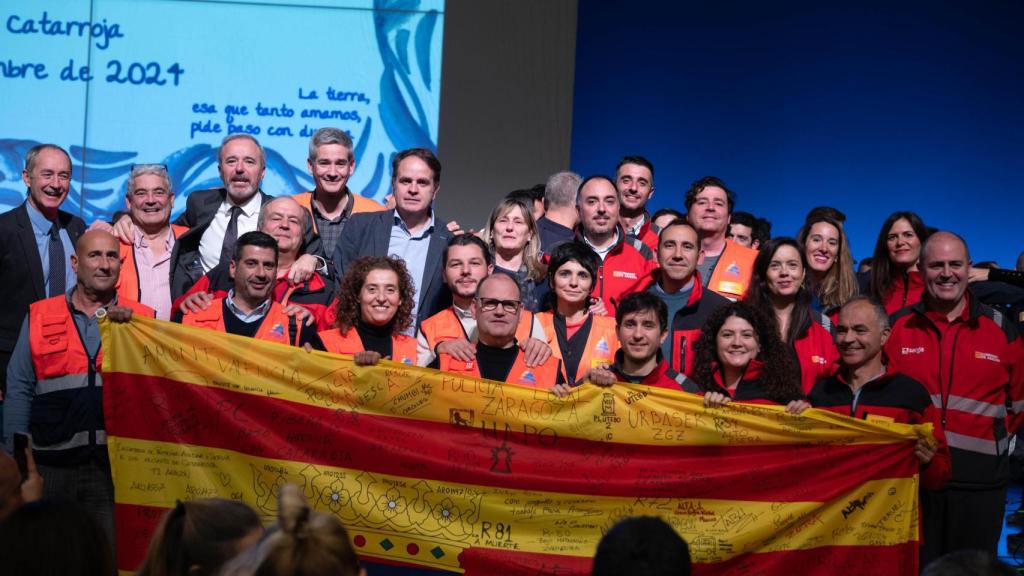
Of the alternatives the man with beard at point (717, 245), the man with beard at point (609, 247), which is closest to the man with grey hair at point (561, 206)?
the man with beard at point (609, 247)

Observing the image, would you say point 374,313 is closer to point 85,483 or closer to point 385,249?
point 385,249

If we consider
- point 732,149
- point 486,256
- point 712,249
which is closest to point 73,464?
point 486,256

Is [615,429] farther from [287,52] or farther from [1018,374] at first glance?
[287,52]

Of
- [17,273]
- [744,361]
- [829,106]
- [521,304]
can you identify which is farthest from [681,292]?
[829,106]

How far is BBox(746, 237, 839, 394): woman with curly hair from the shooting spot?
5238mm

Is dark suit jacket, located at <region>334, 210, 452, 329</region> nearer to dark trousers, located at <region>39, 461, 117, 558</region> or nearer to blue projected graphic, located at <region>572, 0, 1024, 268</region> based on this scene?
dark trousers, located at <region>39, 461, 117, 558</region>

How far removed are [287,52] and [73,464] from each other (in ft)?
14.8

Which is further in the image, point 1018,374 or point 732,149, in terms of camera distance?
point 732,149

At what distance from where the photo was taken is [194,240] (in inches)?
233

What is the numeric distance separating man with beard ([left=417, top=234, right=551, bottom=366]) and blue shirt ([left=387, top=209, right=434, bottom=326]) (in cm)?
37

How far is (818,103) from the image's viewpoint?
9.99m

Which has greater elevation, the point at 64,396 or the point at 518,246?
the point at 518,246

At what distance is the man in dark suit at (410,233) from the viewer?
5.83 metres

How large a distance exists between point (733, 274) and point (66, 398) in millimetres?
3389
